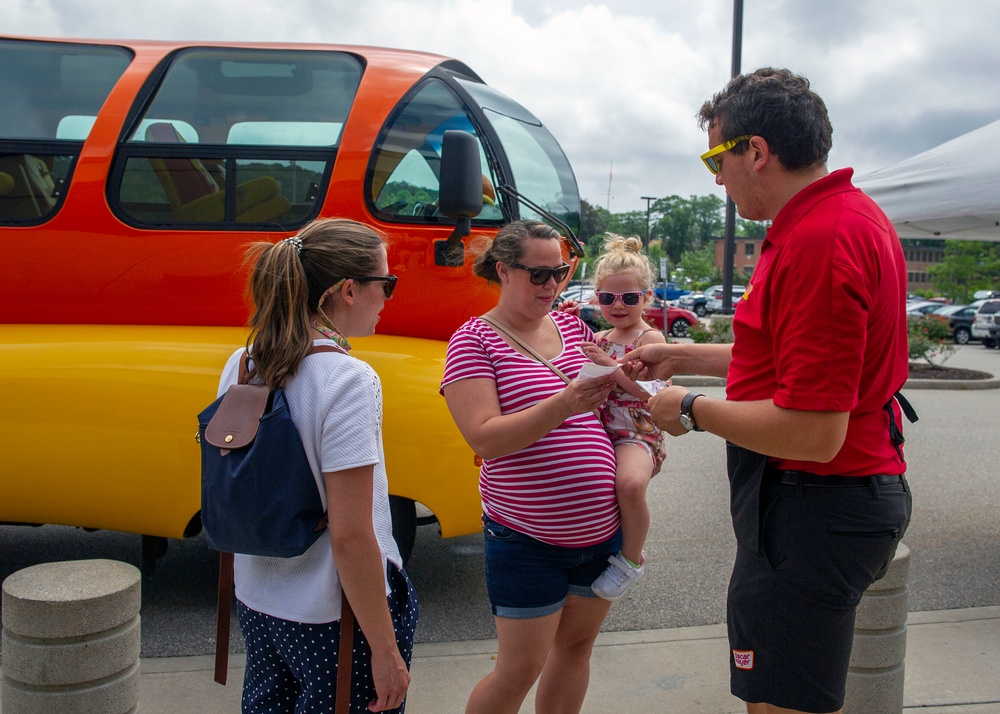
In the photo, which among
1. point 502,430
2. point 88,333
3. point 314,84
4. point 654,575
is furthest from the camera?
point 654,575

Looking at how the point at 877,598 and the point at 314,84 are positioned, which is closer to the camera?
the point at 877,598

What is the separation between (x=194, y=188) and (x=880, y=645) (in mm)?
3583

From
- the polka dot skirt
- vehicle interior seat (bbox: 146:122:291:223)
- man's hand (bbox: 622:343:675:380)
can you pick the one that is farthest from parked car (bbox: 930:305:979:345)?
the polka dot skirt

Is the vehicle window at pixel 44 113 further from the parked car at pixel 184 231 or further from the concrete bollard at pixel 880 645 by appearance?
the concrete bollard at pixel 880 645

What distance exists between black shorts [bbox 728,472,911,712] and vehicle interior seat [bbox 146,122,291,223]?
10.0 feet

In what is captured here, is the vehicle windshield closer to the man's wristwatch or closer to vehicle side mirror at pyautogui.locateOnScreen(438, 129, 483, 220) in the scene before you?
vehicle side mirror at pyautogui.locateOnScreen(438, 129, 483, 220)

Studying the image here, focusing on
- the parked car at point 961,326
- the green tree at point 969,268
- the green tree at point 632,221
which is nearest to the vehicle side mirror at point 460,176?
the parked car at point 961,326

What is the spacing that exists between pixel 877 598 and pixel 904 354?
1.35m

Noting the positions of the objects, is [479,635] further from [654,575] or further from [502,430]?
[502,430]

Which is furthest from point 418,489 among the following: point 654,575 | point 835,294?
point 835,294

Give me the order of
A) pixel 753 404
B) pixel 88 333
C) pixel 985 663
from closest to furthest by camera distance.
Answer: pixel 753 404 < pixel 985 663 < pixel 88 333

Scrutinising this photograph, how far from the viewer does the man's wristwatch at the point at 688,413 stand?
86.0 inches

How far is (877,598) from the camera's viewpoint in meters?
3.10

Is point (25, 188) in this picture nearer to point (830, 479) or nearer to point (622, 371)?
point (622, 371)
